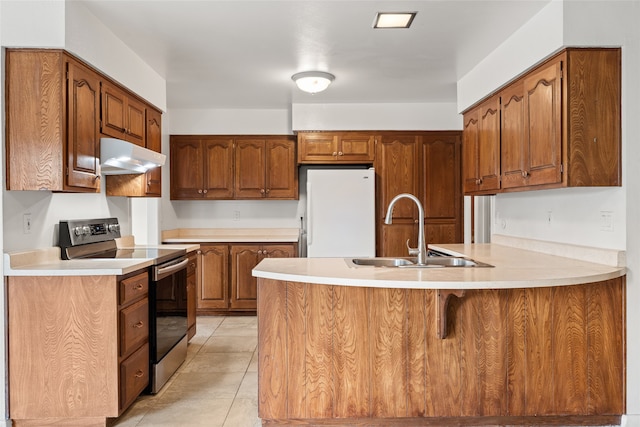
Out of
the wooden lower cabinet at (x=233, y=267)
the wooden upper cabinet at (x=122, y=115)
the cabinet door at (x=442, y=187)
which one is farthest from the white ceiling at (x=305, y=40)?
the wooden lower cabinet at (x=233, y=267)

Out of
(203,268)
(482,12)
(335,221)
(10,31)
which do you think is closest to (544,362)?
(482,12)

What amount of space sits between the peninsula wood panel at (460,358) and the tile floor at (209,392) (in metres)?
0.46

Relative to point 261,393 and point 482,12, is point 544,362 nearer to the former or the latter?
point 261,393

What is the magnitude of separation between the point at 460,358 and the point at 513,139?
1524 mm

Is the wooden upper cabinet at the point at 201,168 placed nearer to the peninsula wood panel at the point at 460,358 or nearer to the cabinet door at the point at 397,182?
the cabinet door at the point at 397,182

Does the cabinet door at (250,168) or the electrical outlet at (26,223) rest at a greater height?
the cabinet door at (250,168)

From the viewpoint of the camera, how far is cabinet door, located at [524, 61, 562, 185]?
8.21ft

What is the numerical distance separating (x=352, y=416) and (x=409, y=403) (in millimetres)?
298

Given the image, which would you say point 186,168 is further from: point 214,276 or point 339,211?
point 339,211

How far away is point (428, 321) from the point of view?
93.4 inches

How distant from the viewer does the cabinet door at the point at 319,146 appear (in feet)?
16.6

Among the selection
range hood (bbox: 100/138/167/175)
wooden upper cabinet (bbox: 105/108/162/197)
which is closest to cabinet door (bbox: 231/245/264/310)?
wooden upper cabinet (bbox: 105/108/162/197)

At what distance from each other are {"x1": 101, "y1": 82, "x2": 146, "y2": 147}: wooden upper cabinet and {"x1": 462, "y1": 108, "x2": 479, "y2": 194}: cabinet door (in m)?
2.62

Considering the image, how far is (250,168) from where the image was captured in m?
5.37
